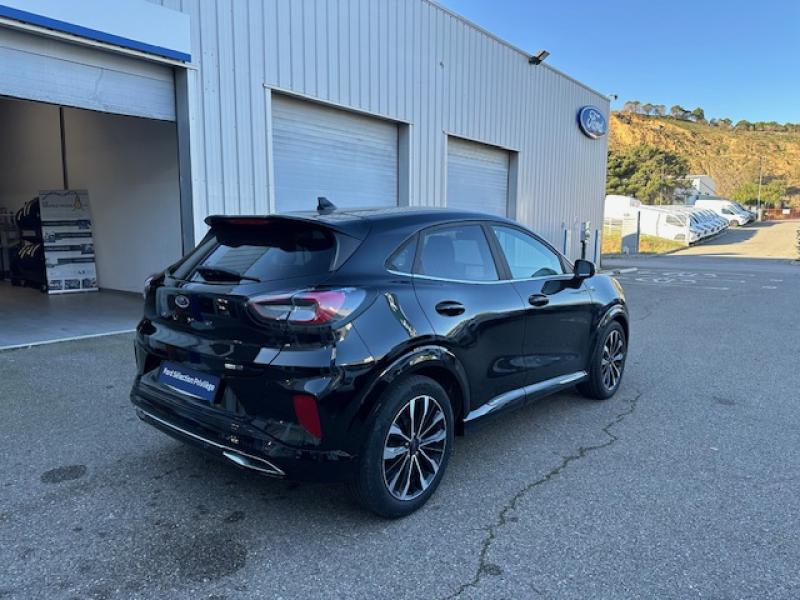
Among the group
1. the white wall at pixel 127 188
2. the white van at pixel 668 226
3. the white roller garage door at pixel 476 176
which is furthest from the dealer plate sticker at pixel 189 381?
the white van at pixel 668 226

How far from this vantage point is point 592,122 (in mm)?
17875

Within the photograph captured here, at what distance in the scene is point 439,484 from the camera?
328 cm

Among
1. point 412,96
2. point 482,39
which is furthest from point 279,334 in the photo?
point 482,39

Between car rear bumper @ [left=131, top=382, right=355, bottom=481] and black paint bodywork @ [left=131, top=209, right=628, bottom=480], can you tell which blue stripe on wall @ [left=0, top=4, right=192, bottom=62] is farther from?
car rear bumper @ [left=131, top=382, right=355, bottom=481]

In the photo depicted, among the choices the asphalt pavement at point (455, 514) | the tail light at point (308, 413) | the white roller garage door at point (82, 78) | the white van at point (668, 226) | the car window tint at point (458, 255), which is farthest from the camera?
the white van at point (668, 226)

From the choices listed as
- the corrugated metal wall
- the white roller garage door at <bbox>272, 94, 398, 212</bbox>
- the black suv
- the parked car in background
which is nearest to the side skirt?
the black suv

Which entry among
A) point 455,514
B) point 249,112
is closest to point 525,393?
point 455,514

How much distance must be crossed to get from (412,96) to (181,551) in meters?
9.96

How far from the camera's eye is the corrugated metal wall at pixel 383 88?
7.81 metres

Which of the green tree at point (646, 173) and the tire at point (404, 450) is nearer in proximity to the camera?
the tire at point (404, 450)

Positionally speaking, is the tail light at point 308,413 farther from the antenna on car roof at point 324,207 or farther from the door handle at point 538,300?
the door handle at point 538,300

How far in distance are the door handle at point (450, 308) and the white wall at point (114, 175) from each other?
719cm

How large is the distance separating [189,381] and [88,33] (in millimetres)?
5353

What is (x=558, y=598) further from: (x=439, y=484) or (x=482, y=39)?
(x=482, y=39)
